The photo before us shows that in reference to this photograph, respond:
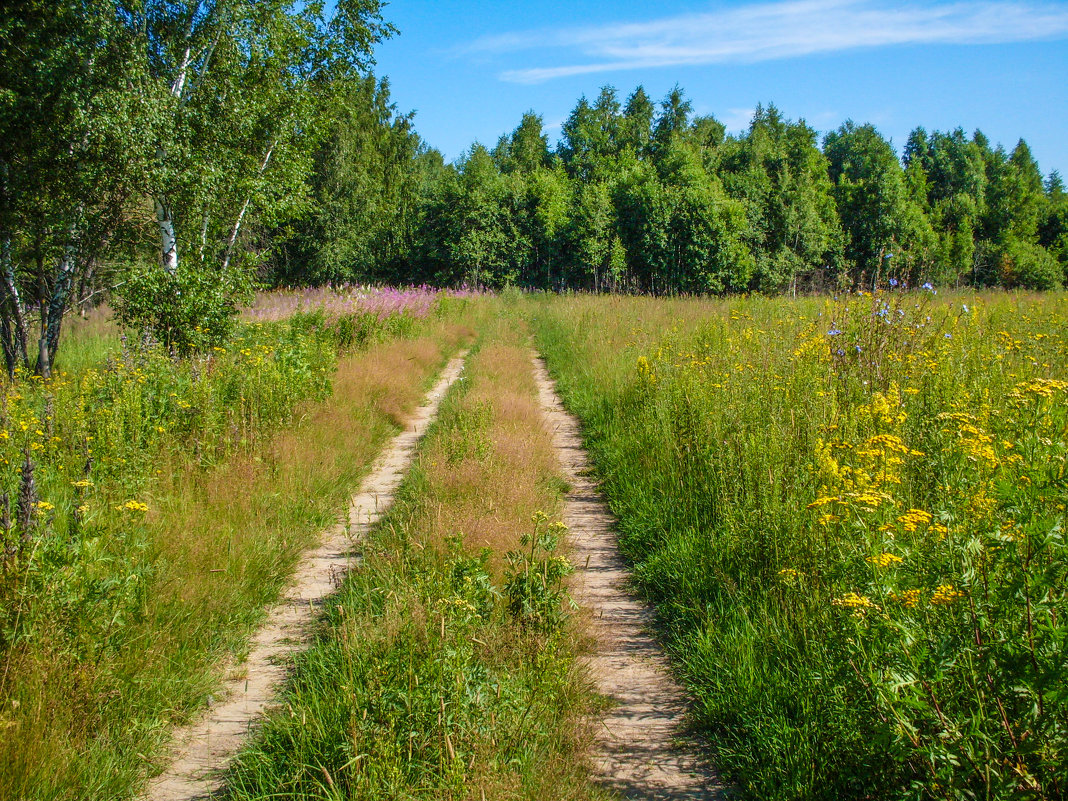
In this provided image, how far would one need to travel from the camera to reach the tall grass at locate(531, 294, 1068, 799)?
2082mm

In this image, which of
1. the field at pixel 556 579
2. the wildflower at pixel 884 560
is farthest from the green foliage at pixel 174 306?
the wildflower at pixel 884 560

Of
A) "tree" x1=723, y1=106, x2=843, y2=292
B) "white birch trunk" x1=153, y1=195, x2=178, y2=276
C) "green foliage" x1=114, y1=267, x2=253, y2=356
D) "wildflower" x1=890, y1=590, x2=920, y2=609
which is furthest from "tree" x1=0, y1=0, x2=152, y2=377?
"tree" x1=723, y1=106, x2=843, y2=292

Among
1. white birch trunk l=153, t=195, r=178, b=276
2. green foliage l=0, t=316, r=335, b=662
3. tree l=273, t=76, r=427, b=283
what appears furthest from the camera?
tree l=273, t=76, r=427, b=283

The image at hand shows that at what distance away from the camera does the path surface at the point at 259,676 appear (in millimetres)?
2861

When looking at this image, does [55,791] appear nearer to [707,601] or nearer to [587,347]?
[707,601]

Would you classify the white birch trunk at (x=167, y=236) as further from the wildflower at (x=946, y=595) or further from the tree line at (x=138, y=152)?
the wildflower at (x=946, y=595)

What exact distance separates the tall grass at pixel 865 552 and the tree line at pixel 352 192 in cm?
170

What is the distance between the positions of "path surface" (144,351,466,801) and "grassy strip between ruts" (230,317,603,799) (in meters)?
0.15

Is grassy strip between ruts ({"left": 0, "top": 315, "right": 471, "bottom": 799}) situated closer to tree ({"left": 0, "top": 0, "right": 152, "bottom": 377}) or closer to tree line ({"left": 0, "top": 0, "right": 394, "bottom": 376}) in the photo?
tree line ({"left": 0, "top": 0, "right": 394, "bottom": 376})

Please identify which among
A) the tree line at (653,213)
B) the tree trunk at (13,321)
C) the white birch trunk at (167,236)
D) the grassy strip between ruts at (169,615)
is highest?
the tree line at (653,213)

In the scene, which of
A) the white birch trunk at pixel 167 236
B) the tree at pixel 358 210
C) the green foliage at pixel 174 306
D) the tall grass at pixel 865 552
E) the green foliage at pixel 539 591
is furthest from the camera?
the tree at pixel 358 210

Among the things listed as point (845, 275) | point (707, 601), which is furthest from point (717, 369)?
point (707, 601)

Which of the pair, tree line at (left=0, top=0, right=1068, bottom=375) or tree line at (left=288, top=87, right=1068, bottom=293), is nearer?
tree line at (left=0, top=0, right=1068, bottom=375)

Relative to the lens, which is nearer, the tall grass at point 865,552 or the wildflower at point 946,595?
the tall grass at point 865,552
